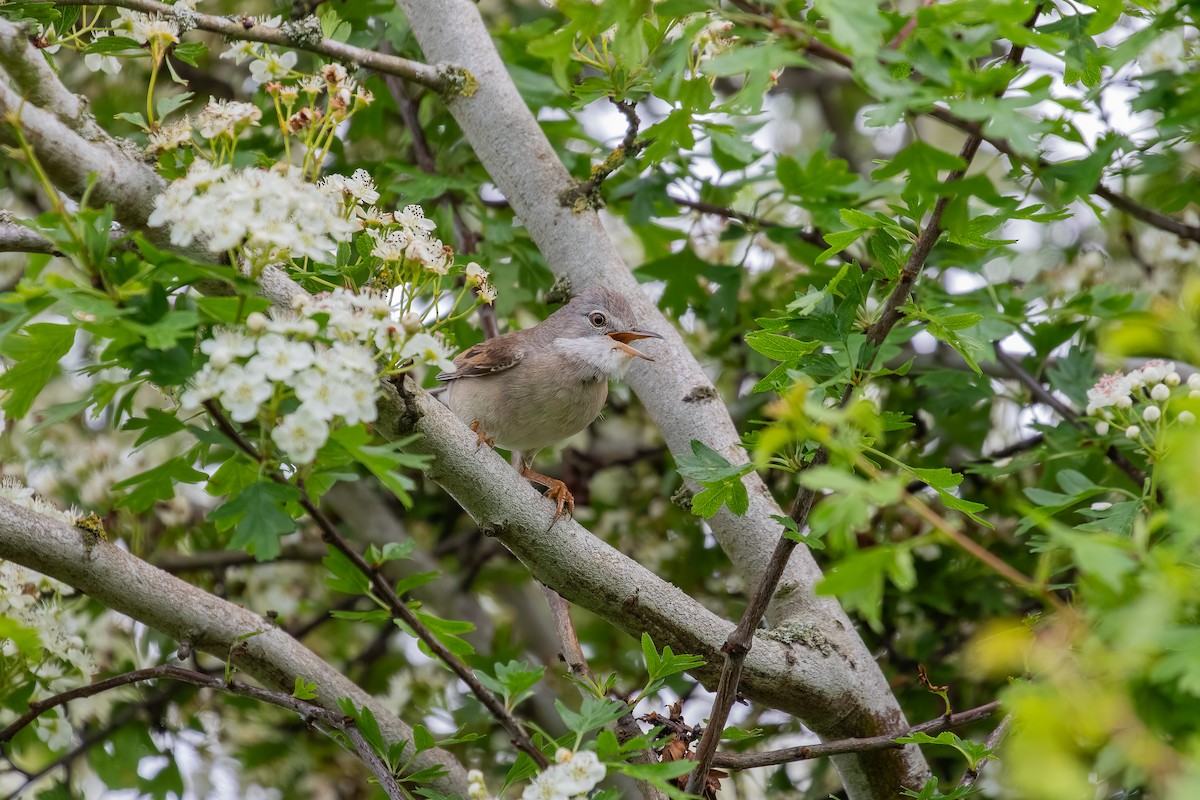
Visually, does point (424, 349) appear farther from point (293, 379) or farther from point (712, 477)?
point (712, 477)

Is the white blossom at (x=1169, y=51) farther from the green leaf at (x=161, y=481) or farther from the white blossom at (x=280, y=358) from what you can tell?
the green leaf at (x=161, y=481)

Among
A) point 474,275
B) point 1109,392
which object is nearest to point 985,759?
point 1109,392

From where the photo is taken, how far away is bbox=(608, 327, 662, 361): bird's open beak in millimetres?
4318

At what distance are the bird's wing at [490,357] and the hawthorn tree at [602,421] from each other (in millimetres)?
240

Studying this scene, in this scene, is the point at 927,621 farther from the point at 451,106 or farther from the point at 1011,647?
the point at 1011,647

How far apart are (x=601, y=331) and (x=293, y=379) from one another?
274 cm

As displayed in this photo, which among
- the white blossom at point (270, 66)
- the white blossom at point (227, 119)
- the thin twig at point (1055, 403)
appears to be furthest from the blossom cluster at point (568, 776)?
the thin twig at point (1055, 403)

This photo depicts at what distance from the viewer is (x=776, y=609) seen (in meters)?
3.96

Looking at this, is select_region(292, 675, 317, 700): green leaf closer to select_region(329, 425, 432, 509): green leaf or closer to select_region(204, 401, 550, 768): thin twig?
select_region(204, 401, 550, 768): thin twig

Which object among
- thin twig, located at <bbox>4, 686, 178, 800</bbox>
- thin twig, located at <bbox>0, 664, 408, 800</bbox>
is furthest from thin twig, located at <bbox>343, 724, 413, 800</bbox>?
thin twig, located at <bbox>4, 686, 178, 800</bbox>

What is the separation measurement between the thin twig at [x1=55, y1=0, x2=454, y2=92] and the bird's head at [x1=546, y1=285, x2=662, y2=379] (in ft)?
3.50

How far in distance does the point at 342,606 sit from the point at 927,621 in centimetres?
316

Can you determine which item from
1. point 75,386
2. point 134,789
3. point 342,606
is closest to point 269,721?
point 342,606

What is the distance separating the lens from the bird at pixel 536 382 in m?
4.93
